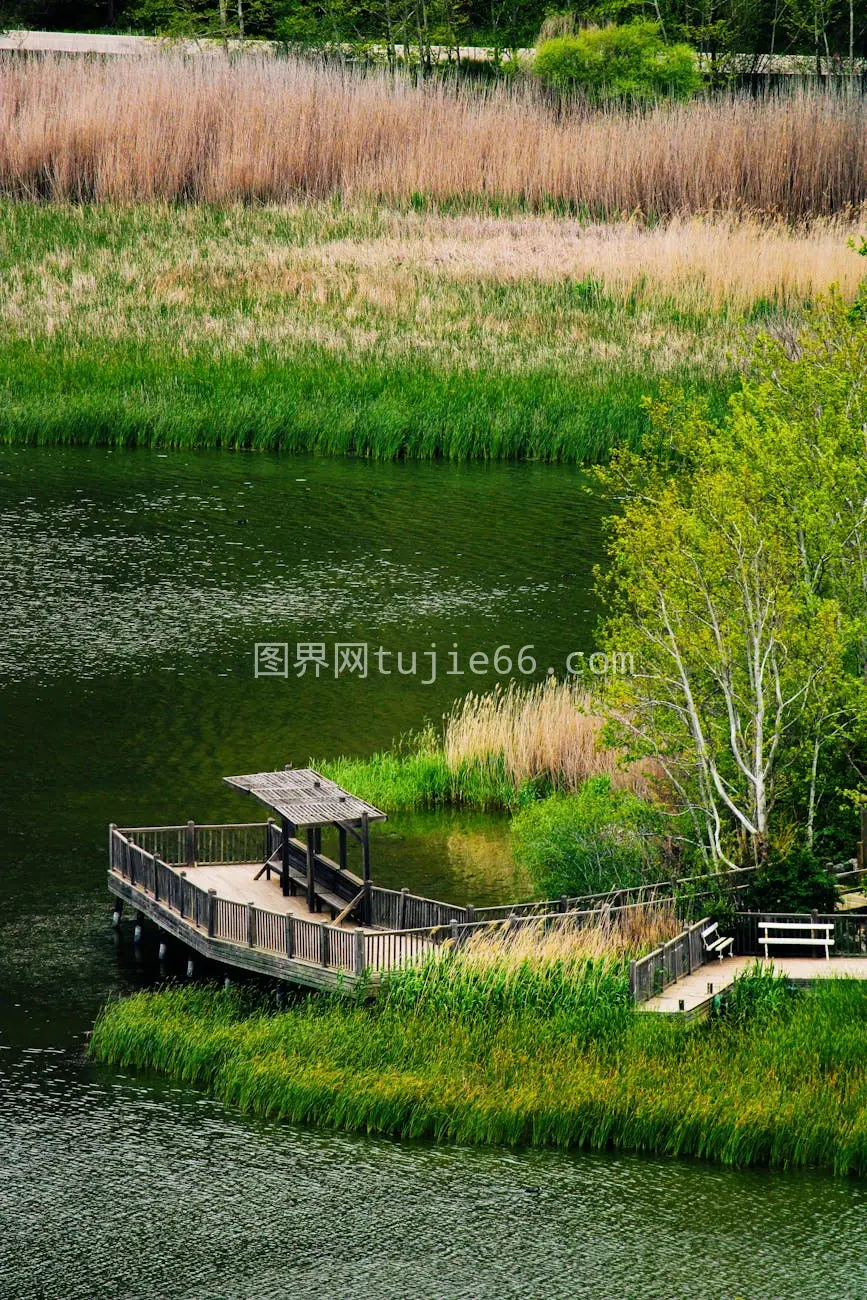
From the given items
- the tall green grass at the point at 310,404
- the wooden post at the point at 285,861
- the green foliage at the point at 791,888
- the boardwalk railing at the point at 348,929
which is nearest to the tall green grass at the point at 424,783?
the wooden post at the point at 285,861

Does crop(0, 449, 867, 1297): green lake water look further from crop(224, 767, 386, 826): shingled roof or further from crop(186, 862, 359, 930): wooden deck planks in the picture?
crop(224, 767, 386, 826): shingled roof

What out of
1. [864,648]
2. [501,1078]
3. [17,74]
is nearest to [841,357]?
[864,648]

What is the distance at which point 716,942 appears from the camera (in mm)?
24609

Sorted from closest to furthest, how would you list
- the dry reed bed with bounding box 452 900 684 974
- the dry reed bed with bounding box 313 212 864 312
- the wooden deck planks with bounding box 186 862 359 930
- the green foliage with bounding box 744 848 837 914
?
1. the dry reed bed with bounding box 452 900 684 974
2. the green foliage with bounding box 744 848 837 914
3. the wooden deck planks with bounding box 186 862 359 930
4. the dry reed bed with bounding box 313 212 864 312

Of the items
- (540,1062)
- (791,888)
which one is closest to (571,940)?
(540,1062)

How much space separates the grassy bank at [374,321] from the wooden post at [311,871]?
34752 mm

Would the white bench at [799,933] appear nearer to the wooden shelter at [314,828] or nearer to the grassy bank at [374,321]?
the wooden shelter at [314,828]

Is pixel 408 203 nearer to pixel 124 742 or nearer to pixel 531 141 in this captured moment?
pixel 531 141

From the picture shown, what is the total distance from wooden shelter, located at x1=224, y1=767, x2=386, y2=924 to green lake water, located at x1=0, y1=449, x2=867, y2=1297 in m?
2.28

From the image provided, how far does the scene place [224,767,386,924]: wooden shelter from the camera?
82.3ft

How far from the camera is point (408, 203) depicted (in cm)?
7112

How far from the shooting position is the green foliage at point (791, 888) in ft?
83.7

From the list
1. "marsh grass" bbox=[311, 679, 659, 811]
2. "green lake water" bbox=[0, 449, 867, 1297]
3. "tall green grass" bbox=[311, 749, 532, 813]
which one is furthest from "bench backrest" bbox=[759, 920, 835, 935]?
"tall green grass" bbox=[311, 749, 532, 813]

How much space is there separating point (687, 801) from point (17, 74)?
5649cm
